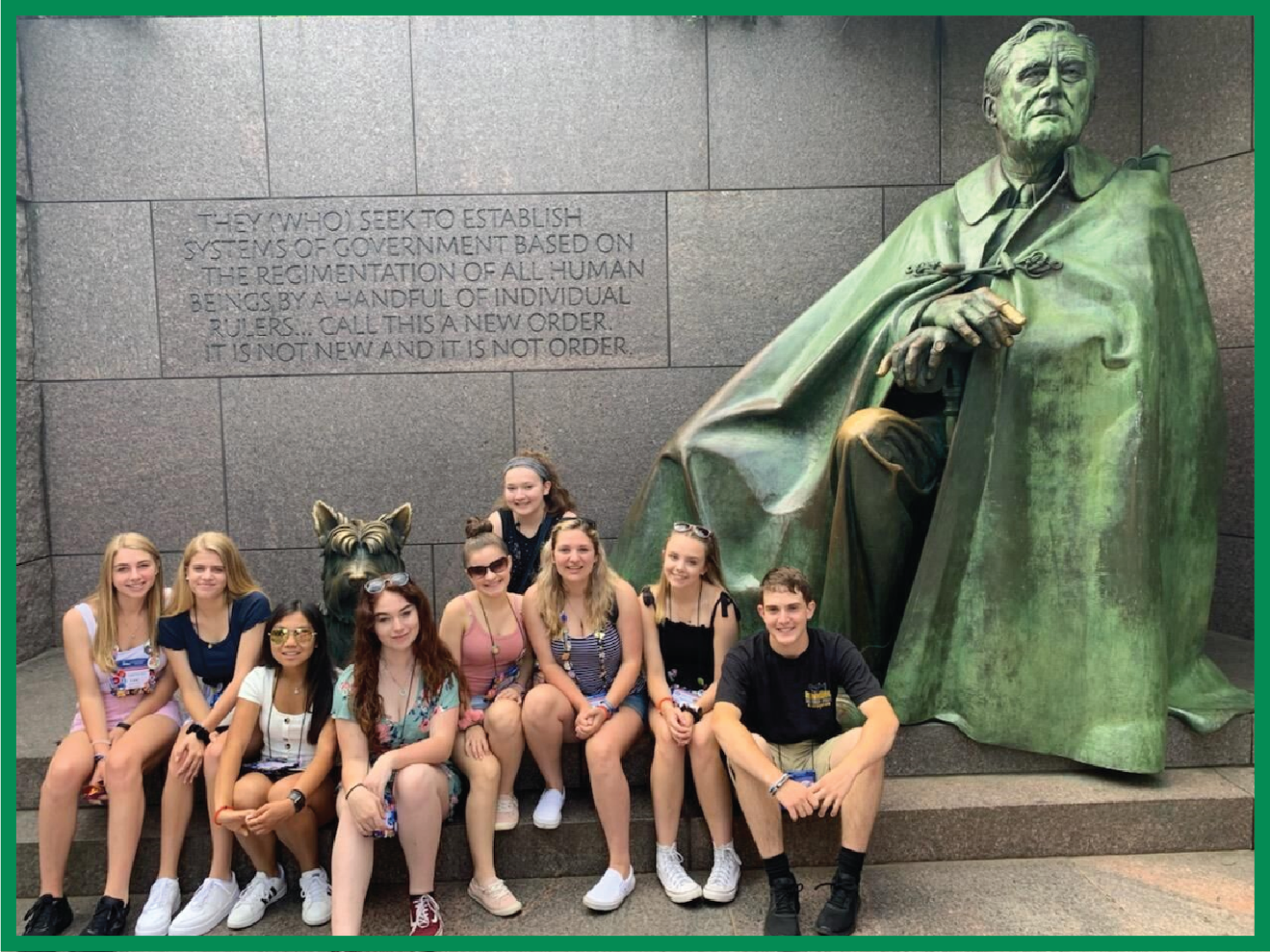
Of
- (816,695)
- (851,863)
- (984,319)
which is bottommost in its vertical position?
(851,863)

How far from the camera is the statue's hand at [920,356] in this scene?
11.5 feet

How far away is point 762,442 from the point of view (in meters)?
4.06

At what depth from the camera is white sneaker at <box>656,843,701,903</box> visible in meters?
3.08

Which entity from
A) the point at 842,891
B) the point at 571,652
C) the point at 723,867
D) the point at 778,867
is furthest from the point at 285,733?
the point at 842,891

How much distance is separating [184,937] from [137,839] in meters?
0.42

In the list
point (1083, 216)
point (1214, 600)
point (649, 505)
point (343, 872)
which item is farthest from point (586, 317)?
point (1214, 600)

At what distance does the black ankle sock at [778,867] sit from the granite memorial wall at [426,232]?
3.12m

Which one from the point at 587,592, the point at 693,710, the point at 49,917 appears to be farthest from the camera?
the point at 587,592

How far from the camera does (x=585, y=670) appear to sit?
134 inches

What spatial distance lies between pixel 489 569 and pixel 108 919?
170 centimetres

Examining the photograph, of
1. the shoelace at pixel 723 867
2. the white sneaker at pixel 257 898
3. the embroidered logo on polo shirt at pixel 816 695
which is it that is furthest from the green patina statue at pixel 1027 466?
the white sneaker at pixel 257 898

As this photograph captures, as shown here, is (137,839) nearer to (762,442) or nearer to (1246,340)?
(762,442)

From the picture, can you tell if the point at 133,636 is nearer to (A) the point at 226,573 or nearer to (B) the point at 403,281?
(A) the point at 226,573

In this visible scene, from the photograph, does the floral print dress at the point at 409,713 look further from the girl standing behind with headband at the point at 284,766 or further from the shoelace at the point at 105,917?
the shoelace at the point at 105,917
